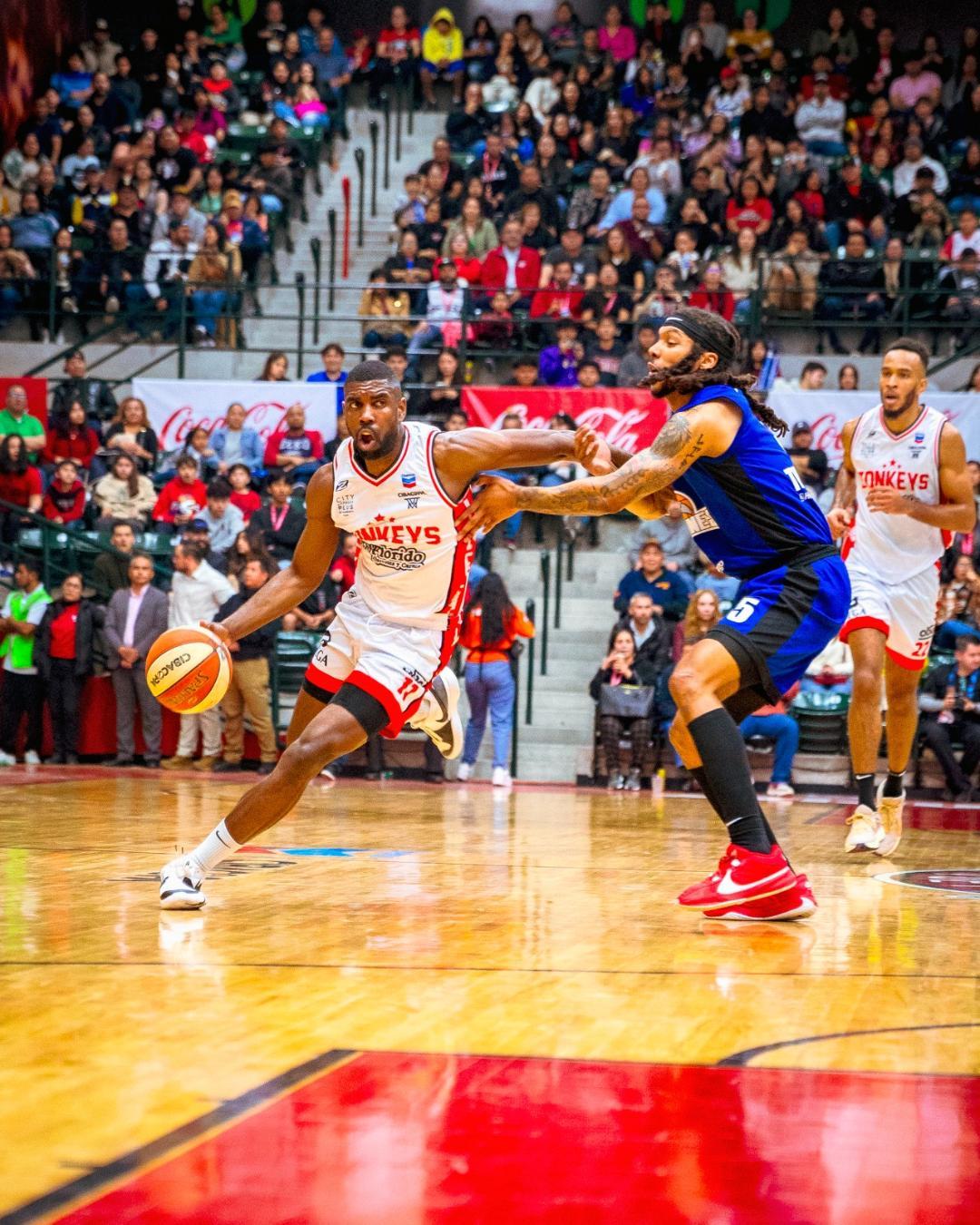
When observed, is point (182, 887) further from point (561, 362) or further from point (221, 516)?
point (561, 362)

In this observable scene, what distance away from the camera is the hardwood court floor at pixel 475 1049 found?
2588mm

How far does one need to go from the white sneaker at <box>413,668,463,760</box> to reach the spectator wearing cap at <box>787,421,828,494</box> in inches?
330

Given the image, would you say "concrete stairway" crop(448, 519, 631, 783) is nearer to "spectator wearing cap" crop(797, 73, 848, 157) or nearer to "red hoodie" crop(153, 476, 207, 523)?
"red hoodie" crop(153, 476, 207, 523)

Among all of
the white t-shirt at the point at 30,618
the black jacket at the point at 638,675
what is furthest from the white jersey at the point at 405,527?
the white t-shirt at the point at 30,618

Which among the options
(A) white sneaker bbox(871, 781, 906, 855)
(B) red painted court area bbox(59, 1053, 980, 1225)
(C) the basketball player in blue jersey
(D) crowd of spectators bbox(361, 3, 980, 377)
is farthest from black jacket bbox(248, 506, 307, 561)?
(B) red painted court area bbox(59, 1053, 980, 1225)

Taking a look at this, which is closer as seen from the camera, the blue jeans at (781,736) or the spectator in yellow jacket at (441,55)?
the blue jeans at (781,736)

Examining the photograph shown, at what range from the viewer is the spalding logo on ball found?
19.1ft

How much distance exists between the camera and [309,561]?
6.15m

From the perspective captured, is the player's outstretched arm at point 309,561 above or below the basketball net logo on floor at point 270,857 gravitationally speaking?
above

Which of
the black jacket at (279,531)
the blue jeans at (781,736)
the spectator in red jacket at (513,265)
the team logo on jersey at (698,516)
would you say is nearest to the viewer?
the team logo on jersey at (698,516)

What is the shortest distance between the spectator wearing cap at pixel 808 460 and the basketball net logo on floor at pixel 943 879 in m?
7.59

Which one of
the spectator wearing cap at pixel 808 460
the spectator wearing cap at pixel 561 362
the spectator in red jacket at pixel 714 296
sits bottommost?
the spectator wearing cap at pixel 808 460

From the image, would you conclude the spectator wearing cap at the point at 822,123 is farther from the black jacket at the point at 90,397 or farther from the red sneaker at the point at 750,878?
the red sneaker at the point at 750,878

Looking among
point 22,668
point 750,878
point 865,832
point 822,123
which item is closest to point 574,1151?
point 750,878
